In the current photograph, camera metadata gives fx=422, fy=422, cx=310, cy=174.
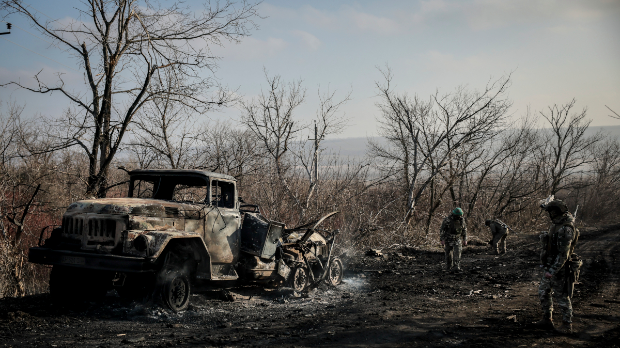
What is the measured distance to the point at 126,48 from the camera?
36.1 feet

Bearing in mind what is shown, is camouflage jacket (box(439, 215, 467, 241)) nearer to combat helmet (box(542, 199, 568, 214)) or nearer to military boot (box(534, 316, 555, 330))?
combat helmet (box(542, 199, 568, 214))

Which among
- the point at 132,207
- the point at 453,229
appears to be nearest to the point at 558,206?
the point at 453,229

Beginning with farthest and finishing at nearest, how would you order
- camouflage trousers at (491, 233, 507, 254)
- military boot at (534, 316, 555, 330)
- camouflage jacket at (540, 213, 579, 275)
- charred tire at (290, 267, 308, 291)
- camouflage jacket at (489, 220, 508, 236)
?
1. camouflage trousers at (491, 233, 507, 254)
2. camouflage jacket at (489, 220, 508, 236)
3. charred tire at (290, 267, 308, 291)
4. camouflage jacket at (540, 213, 579, 275)
5. military boot at (534, 316, 555, 330)

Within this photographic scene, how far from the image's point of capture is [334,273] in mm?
9734

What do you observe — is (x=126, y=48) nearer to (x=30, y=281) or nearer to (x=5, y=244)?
(x=5, y=244)

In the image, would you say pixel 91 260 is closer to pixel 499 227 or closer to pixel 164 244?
pixel 164 244

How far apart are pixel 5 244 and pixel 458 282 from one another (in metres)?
10.4

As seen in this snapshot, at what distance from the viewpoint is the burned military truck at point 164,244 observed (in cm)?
577

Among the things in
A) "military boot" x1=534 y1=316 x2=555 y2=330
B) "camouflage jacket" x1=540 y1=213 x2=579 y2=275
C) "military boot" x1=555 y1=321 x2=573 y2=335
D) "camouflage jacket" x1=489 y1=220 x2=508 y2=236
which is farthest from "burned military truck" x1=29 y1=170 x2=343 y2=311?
"camouflage jacket" x1=489 y1=220 x2=508 y2=236

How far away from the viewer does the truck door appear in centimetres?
693

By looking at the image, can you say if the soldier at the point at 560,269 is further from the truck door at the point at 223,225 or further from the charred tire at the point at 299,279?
the truck door at the point at 223,225

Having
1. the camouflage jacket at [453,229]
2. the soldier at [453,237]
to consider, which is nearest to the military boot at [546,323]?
the soldier at [453,237]

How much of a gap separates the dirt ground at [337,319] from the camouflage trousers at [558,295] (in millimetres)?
300

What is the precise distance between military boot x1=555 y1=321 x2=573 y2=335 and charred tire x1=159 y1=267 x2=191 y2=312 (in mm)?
5321
